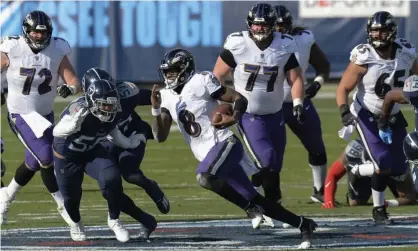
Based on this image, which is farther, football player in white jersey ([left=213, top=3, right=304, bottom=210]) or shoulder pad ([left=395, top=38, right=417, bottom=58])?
shoulder pad ([left=395, top=38, right=417, bottom=58])

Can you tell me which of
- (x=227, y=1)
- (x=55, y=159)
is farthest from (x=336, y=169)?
(x=227, y=1)

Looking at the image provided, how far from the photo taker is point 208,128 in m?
7.65

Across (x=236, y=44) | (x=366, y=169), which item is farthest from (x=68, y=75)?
(x=366, y=169)

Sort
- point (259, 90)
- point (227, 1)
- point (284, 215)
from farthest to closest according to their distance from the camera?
point (227, 1)
point (259, 90)
point (284, 215)

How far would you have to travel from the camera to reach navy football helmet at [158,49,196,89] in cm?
771

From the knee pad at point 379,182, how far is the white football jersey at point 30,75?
239 centimetres

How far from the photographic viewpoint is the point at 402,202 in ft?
31.6

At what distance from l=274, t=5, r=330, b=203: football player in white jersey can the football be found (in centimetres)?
190

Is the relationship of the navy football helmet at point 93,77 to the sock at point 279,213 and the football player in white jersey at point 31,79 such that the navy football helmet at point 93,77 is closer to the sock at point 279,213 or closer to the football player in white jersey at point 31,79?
the football player in white jersey at point 31,79

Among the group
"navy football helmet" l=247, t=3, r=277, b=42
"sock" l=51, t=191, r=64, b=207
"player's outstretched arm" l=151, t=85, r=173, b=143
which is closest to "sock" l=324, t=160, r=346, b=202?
"navy football helmet" l=247, t=3, r=277, b=42

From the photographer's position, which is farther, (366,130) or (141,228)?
(366,130)

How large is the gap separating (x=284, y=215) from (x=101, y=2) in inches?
535

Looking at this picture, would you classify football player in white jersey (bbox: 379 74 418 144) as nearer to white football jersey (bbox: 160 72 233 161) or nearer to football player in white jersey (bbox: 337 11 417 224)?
football player in white jersey (bbox: 337 11 417 224)

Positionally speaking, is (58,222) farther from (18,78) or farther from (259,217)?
(259,217)
